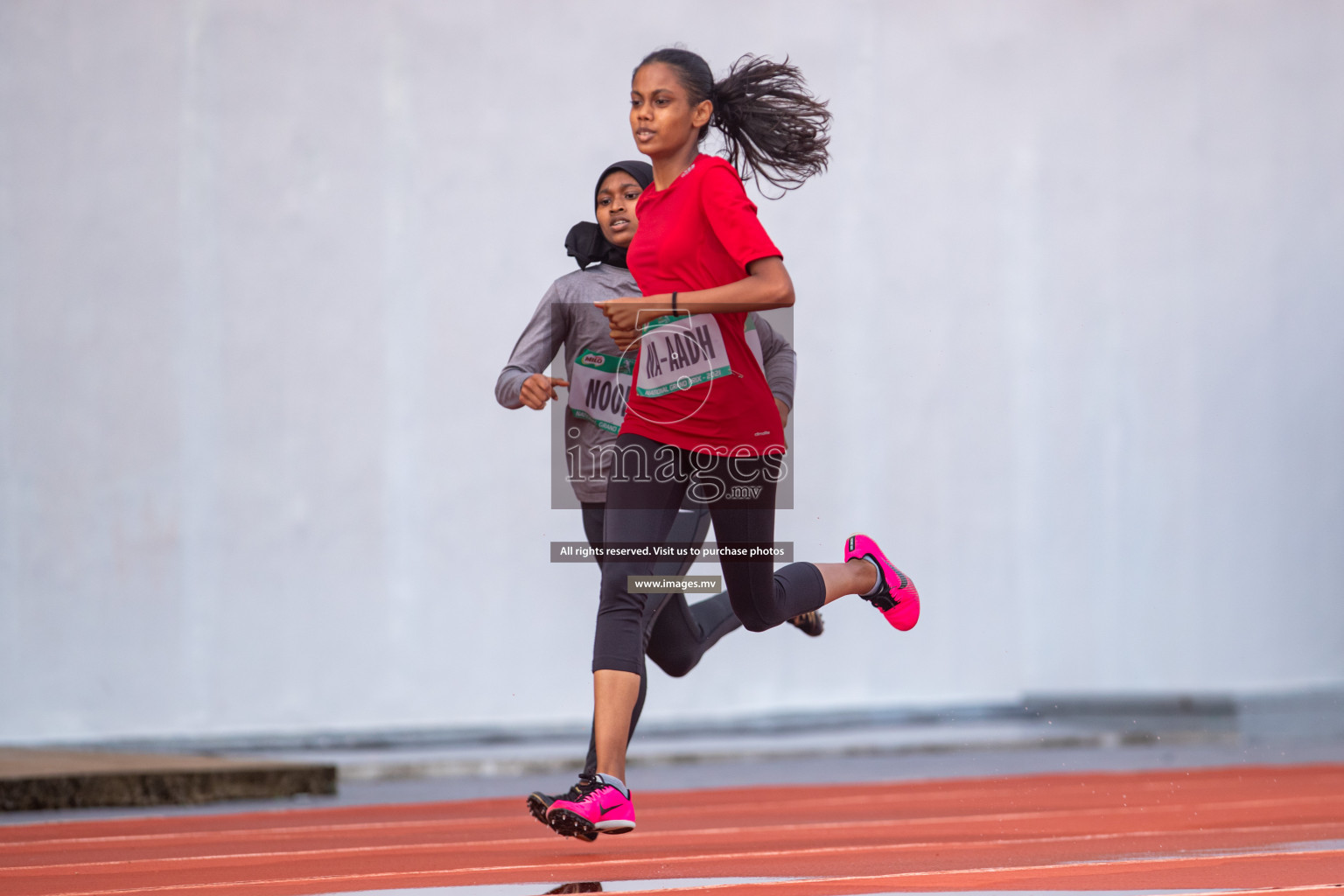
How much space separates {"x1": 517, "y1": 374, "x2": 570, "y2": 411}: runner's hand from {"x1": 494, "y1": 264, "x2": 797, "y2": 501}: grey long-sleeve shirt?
7.3 inches

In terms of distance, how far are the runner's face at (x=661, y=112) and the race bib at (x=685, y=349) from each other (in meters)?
0.37

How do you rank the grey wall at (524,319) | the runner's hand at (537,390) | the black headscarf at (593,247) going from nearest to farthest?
1. the runner's hand at (537,390)
2. the black headscarf at (593,247)
3. the grey wall at (524,319)

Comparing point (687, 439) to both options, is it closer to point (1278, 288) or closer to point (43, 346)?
point (43, 346)

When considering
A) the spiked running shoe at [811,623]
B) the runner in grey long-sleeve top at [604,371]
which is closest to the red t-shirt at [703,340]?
the runner in grey long-sleeve top at [604,371]

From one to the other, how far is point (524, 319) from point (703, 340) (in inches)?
158

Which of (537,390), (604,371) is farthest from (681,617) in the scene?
(537,390)

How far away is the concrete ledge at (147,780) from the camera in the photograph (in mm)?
4691

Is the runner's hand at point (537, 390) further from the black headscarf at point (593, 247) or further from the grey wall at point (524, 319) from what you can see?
the grey wall at point (524, 319)

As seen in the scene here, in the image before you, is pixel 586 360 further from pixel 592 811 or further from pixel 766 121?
pixel 592 811

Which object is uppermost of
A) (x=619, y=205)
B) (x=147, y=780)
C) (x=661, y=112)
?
(x=661, y=112)

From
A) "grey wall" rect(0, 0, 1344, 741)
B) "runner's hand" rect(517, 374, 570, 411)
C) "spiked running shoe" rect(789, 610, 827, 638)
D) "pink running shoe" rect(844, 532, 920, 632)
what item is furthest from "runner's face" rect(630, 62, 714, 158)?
"grey wall" rect(0, 0, 1344, 741)

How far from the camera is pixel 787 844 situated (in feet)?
11.9

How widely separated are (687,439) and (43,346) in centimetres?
421

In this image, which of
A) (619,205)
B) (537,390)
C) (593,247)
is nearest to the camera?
(537,390)
